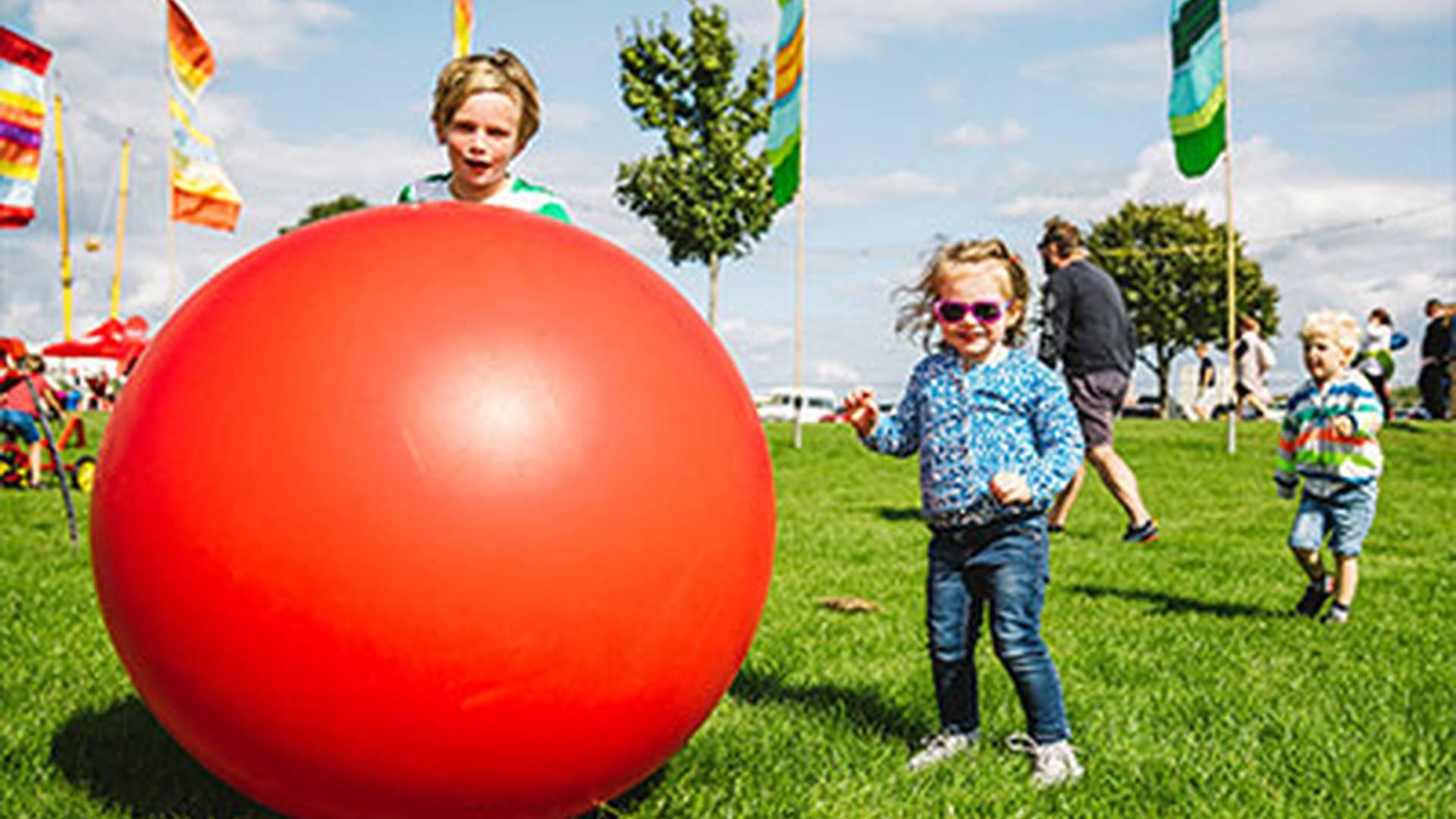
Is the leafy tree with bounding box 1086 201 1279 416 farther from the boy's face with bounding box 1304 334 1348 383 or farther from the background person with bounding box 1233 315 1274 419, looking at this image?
the boy's face with bounding box 1304 334 1348 383

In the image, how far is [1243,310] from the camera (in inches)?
2072

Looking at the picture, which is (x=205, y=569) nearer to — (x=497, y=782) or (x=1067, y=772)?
(x=497, y=782)

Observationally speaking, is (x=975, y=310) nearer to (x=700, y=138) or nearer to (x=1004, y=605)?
(x=1004, y=605)

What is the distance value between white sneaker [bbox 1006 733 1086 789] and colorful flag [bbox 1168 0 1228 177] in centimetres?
1431

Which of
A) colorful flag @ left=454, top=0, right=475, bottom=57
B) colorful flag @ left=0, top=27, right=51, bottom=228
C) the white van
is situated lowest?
the white van

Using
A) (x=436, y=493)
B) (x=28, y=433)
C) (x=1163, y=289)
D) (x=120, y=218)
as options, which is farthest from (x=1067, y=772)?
(x=120, y=218)

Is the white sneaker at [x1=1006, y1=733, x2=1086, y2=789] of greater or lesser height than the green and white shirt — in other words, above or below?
below

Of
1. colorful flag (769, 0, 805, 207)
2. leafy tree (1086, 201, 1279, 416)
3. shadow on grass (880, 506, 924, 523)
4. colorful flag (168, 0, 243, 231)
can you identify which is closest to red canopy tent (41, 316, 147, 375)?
colorful flag (168, 0, 243, 231)

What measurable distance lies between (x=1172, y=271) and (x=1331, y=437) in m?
49.0

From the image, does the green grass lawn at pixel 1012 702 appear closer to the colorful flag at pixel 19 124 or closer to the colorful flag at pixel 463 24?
the colorful flag at pixel 19 124

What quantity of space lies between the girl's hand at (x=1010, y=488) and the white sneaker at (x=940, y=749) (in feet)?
2.97

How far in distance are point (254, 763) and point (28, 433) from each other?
41.9 feet

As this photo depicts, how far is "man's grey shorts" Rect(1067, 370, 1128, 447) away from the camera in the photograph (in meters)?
9.86

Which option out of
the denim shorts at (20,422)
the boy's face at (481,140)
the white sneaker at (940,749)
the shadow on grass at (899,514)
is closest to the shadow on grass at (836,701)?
the white sneaker at (940,749)
